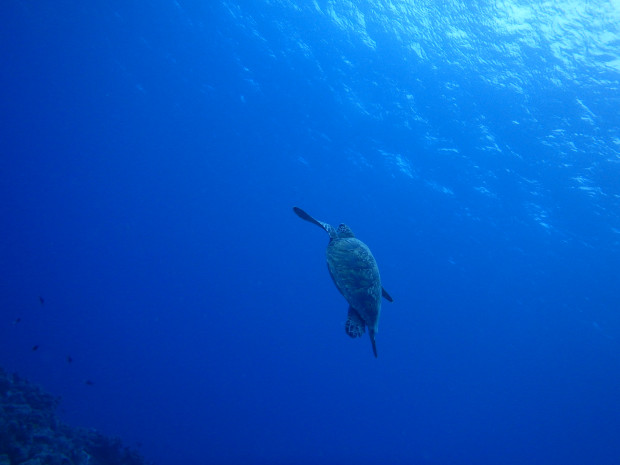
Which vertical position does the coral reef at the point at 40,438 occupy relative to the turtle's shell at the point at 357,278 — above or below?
below

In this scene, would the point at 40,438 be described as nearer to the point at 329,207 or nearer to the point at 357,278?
the point at 357,278

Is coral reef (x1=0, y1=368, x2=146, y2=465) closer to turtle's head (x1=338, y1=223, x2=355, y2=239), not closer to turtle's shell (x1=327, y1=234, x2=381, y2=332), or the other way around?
turtle's shell (x1=327, y1=234, x2=381, y2=332)

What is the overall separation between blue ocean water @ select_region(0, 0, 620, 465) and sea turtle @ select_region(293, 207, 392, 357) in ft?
40.3

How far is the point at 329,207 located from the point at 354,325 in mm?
28561

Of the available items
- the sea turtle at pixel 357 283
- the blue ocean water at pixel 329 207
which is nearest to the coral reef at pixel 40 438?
the blue ocean water at pixel 329 207

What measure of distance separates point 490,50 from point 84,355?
52.9m

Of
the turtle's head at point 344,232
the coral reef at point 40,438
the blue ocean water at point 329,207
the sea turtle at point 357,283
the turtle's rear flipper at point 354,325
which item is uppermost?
the blue ocean water at point 329,207

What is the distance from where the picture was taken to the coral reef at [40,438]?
24.6 feet

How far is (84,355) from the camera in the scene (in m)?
43.4

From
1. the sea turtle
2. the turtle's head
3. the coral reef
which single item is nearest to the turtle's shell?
the sea turtle

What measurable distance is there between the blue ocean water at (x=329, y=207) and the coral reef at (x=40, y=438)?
1.67 metres

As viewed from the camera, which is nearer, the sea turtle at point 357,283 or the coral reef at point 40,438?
the sea turtle at point 357,283

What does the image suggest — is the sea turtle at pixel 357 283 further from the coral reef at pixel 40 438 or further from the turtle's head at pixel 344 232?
the coral reef at pixel 40 438

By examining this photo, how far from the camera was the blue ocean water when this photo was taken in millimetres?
15852
